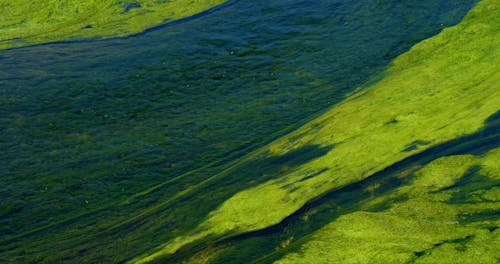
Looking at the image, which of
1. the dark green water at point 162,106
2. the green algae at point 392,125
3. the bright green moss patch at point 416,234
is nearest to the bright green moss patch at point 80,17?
the dark green water at point 162,106

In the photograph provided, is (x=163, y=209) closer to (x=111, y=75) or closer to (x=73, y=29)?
(x=111, y=75)

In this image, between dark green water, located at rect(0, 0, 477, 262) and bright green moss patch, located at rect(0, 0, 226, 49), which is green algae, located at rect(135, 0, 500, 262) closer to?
dark green water, located at rect(0, 0, 477, 262)

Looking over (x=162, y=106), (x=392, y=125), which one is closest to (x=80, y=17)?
(x=162, y=106)

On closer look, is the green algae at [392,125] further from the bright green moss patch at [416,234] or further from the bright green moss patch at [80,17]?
the bright green moss patch at [80,17]

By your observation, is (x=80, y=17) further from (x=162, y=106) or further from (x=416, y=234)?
(x=416, y=234)

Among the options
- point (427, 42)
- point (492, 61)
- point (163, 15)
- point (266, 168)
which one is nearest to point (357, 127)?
point (266, 168)

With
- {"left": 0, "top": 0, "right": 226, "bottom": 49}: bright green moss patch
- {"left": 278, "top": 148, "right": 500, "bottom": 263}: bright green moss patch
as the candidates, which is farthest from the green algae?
{"left": 0, "top": 0, "right": 226, "bottom": 49}: bright green moss patch
